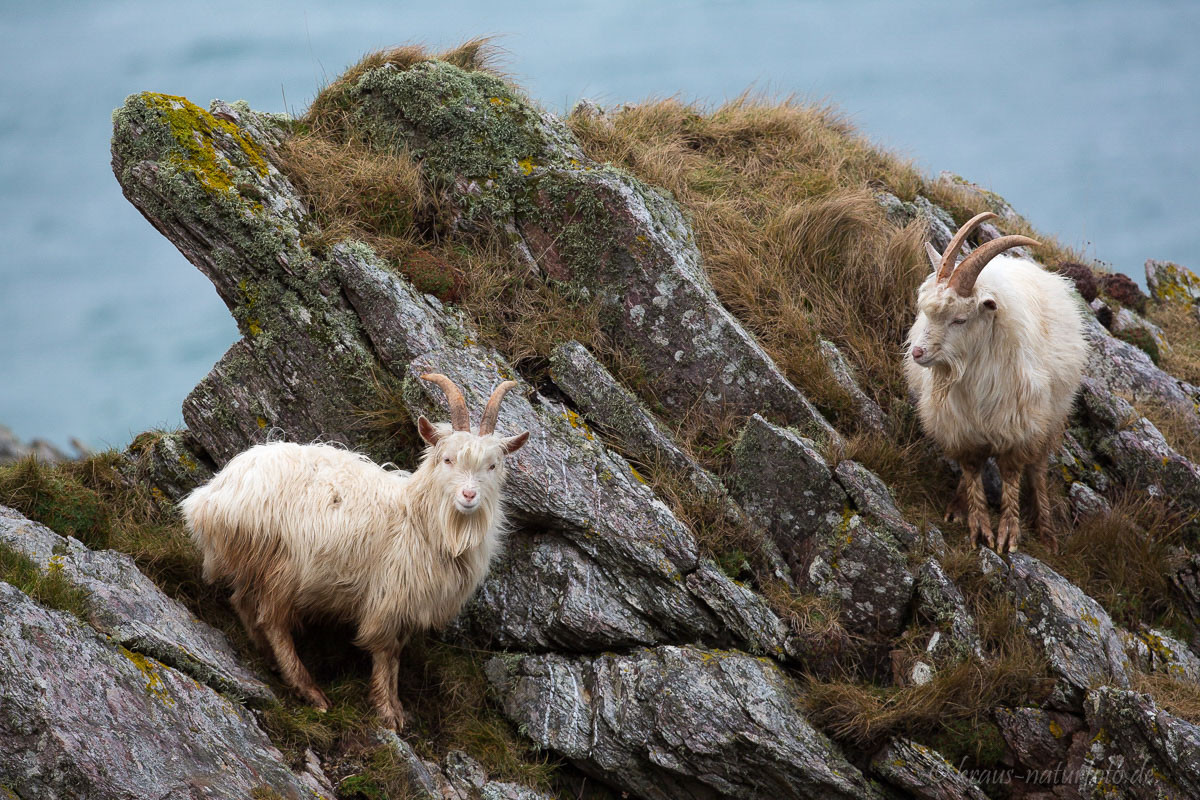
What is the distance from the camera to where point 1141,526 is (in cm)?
857

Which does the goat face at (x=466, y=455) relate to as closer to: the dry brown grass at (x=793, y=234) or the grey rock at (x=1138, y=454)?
the dry brown grass at (x=793, y=234)

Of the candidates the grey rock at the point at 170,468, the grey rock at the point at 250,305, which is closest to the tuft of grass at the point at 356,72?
the grey rock at the point at 250,305

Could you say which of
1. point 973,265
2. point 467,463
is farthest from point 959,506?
point 467,463

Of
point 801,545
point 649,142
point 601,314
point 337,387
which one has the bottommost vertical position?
point 337,387

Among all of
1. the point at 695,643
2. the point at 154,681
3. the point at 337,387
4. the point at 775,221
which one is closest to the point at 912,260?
the point at 775,221

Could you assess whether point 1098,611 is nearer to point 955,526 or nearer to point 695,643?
point 955,526

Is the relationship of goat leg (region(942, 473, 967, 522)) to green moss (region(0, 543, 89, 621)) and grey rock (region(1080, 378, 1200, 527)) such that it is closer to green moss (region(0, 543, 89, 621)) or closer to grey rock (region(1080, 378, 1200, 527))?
grey rock (region(1080, 378, 1200, 527))

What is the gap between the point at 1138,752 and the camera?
20.3 ft

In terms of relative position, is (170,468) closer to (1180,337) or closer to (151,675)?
(151,675)

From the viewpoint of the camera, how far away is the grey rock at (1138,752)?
603cm

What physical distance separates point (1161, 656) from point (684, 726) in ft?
13.3

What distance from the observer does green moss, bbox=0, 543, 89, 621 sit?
18.5 ft

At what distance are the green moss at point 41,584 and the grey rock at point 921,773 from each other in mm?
5536

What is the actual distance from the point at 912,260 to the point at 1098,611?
4.44 m
